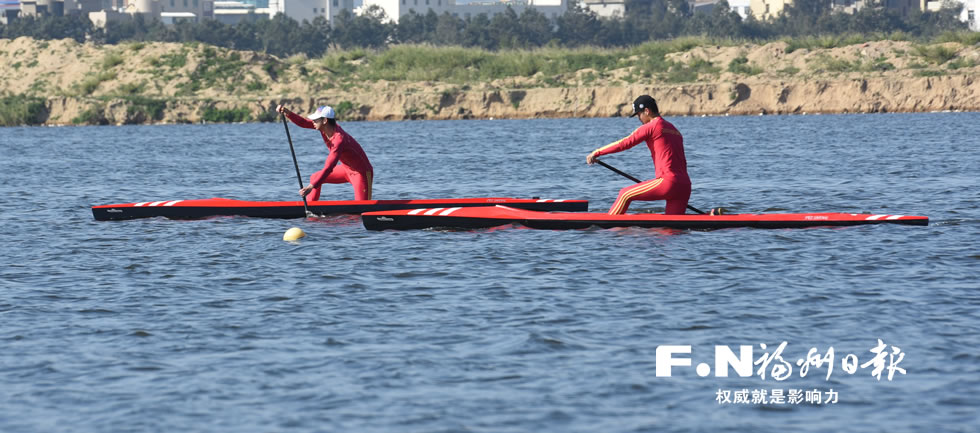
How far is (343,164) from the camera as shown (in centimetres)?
1948

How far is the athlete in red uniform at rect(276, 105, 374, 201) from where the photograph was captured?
18516 millimetres

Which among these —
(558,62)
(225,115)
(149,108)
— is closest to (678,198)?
(225,115)

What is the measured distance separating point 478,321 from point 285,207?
8.93m

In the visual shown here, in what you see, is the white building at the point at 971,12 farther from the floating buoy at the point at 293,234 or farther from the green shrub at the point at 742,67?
the floating buoy at the point at 293,234

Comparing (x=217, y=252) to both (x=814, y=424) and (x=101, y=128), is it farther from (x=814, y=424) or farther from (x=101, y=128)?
(x=101, y=128)

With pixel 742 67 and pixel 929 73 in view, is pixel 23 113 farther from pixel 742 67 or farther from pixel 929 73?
pixel 929 73

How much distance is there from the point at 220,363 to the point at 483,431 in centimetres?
264

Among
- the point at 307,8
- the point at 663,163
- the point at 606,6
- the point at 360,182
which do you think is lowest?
the point at 360,182

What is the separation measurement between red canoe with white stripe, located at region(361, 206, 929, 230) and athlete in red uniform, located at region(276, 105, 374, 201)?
1186 millimetres

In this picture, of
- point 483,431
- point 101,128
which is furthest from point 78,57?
point 483,431

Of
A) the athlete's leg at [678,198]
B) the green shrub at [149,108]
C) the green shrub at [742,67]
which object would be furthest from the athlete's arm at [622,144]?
the green shrub at [742,67]

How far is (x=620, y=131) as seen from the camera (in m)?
51.7

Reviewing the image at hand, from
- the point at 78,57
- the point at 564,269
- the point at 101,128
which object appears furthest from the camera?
the point at 78,57

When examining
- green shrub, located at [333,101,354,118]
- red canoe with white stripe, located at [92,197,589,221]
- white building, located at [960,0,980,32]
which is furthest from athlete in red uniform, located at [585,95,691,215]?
white building, located at [960,0,980,32]
